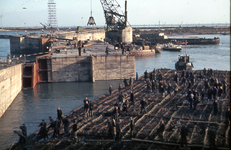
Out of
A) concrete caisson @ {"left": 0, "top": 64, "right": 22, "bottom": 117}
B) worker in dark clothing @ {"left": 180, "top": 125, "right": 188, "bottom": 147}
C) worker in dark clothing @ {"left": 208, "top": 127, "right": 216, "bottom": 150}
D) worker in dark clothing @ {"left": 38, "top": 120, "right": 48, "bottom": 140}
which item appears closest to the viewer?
worker in dark clothing @ {"left": 208, "top": 127, "right": 216, "bottom": 150}

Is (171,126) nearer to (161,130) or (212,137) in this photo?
(161,130)

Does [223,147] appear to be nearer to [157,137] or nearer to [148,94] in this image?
[157,137]

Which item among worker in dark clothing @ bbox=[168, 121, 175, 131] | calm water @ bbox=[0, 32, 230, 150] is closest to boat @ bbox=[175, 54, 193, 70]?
calm water @ bbox=[0, 32, 230, 150]

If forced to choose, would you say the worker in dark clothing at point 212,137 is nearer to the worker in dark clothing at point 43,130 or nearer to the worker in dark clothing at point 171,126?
the worker in dark clothing at point 171,126

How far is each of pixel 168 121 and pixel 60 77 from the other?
27.2 m

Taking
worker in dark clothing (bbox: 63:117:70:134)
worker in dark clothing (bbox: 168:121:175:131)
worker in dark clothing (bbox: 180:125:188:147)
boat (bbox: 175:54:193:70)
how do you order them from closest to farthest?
worker in dark clothing (bbox: 180:125:188:147) → worker in dark clothing (bbox: 63:117:70:134) → worker in dark clothing (bbox: 168:121:175:131) → boat (bbox: 175:54:193:70)

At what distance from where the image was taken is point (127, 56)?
46.8 metres

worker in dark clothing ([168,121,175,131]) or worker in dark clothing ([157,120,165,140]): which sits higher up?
worker in dark clothing ([157,120,165,140])

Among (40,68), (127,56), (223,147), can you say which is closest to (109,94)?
(127,56)

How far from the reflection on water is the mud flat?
3.57m

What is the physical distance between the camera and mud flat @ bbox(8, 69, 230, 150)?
1795 cm

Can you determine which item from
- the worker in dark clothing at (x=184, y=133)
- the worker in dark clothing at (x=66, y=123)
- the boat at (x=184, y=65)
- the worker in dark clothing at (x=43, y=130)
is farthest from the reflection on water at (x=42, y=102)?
the boat at (x=184, y=65)

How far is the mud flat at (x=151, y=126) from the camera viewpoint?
1795 centimetres

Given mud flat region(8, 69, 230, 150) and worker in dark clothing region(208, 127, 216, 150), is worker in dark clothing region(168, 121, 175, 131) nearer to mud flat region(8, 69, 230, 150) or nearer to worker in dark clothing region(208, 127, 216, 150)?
mud flat region(8, 69, 230, 150)
